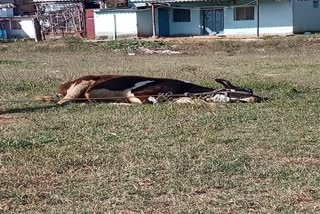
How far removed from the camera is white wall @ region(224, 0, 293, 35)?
38812 millimetres

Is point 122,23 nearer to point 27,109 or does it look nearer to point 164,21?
point 164,21

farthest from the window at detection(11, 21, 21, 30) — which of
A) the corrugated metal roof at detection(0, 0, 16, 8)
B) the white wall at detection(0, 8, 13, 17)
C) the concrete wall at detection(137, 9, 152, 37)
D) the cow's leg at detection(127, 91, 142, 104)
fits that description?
the cow's leg at detection(127, 91, 142, 104)

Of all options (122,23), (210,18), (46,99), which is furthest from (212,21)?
(46,99)

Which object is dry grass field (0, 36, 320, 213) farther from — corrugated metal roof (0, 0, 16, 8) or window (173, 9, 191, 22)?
corrugated metal roof (0, 0, 16, 8)

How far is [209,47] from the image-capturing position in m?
31.4

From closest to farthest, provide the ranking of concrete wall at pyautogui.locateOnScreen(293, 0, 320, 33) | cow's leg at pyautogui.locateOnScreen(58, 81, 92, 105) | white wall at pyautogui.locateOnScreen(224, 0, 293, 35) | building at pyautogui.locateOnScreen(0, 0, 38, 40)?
cow's leg at pyautogui.locateOnScreen(58, 81, 92, 105) → white wall at pyautogui.locateOnScreen(224, 0, 293, 35) → concrete wall at pyautogui.locateOnScreen(293, 0, 320, 33) → building at pyautogui.locateOnScreen(0, 0, 38, 40)

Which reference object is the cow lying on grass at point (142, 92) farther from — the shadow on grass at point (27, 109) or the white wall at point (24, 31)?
the white wall at point (24, 31)

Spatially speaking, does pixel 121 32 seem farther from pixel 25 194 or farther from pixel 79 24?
pixel 25 194

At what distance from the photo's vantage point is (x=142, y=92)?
1127 centimetres

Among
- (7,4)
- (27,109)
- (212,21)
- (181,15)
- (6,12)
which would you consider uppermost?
(7,4)

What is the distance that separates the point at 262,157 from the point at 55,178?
6.96ft

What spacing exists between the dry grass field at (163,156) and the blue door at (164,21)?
3113cm

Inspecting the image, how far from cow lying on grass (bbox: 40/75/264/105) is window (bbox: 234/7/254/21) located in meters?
29.8

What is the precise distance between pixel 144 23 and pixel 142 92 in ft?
106
